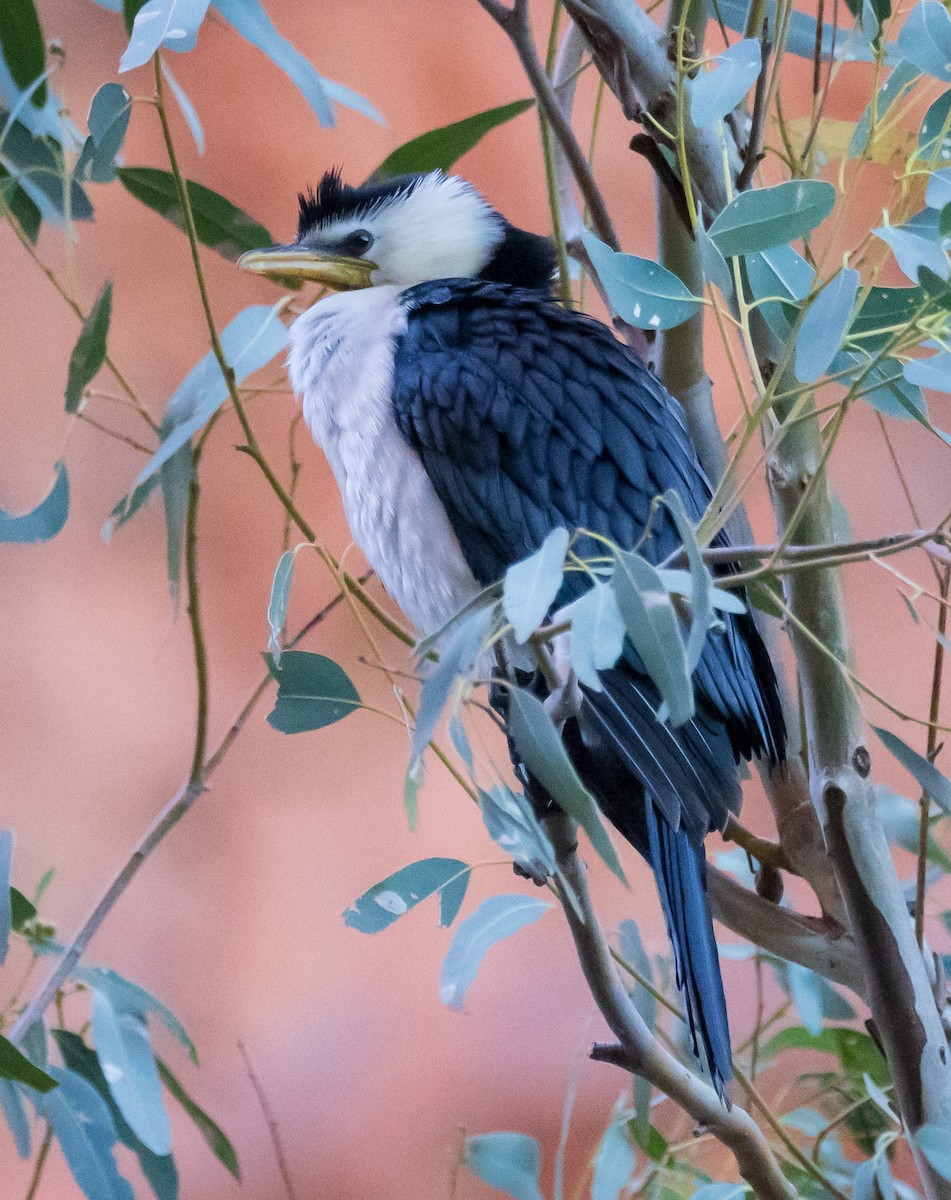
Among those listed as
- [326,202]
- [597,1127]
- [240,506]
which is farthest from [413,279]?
[597,1127]

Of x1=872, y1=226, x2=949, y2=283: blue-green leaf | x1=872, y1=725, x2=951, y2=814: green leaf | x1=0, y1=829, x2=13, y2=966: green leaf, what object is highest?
x1=872, y1=226, x2=949, y2=283: blue-green leaf

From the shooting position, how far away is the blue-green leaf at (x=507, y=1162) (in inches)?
32.0

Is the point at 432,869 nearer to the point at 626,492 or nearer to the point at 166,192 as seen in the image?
the point at 626,492

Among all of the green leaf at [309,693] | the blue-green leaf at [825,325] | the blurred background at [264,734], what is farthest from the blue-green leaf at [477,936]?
the blurred background at [264,734]

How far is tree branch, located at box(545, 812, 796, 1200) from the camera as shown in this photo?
0.61 meters

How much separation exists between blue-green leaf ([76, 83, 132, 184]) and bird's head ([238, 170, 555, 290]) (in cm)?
31

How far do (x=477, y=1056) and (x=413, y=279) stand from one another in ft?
3.63

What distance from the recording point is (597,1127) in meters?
1.72

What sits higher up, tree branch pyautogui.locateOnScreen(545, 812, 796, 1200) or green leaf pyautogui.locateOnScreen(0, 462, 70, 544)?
green leaf pyautogui.locateOnScreen(0, 462, 70, 544)

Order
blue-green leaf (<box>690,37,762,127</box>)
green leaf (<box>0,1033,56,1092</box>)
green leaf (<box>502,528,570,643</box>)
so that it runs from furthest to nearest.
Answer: green leaf (<box>0,1033,56,1092</box>) → blue-green leaf (<box>690,37,762,127</box>) → green leaf (<box>502,528,570,643</box>)

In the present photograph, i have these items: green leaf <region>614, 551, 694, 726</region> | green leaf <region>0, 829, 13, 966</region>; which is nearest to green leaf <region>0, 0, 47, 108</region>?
green leaf <region>0, 829, 13, 966</region>

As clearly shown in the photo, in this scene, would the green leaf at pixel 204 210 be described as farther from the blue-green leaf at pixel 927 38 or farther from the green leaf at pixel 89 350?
the blue-green leaf at pixel 927 38

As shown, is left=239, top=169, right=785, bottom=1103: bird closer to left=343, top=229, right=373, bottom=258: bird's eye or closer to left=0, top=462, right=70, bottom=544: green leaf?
left=343, top=229, right=373, bottom=258: bird's eye

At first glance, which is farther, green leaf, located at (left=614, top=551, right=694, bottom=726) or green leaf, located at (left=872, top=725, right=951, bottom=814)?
green leaf, located at (left=872, top=725, right=951, bottom=814)
